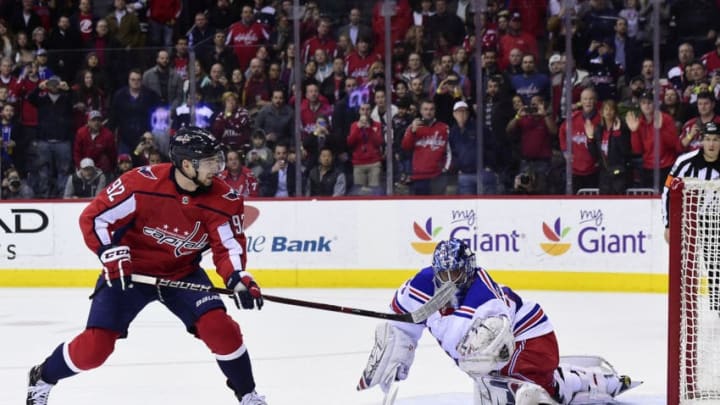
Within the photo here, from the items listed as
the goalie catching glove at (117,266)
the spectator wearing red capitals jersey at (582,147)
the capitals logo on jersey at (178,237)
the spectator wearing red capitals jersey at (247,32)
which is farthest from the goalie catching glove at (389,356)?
the spectator wearing red capitals jersey at (247,32)

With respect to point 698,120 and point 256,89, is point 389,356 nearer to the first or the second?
point 698,120

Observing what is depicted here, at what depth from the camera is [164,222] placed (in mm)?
4457

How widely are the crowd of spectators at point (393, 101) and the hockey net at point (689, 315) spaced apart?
4158 millimetres

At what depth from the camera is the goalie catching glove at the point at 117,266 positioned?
4.32m

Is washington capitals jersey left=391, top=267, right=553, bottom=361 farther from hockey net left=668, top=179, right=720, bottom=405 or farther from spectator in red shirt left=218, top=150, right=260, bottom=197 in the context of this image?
spectator in red shirt left=218, top=150, right=260, bottom=197

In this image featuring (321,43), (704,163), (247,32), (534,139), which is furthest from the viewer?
(247,32)

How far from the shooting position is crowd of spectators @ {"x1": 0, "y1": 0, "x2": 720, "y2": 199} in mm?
8992

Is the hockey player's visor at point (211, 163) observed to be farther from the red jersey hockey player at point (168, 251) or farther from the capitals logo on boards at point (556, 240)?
the capitals logo on boards at point (556, 240)

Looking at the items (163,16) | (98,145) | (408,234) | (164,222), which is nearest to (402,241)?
(408,234)

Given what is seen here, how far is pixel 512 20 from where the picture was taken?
952 cm

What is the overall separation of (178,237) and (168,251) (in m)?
0.08

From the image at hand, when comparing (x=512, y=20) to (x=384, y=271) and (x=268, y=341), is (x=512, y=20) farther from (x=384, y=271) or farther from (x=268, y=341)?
(x=268, y=341)

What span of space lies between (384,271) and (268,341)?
2.65 m

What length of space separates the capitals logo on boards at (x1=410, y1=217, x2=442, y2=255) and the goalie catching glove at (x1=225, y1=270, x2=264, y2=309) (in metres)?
4.92
